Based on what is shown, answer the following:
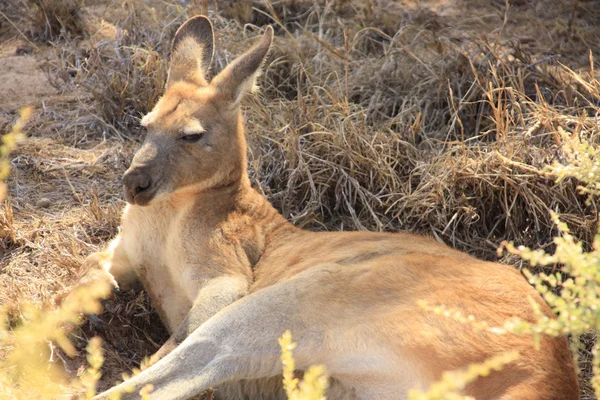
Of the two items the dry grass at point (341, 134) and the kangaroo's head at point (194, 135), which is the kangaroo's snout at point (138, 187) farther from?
the dry grass at point (341, 134)

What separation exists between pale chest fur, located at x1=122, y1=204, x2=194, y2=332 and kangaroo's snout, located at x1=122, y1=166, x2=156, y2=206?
0.30m

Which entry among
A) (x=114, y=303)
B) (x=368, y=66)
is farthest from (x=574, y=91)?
(x=114, y=303)

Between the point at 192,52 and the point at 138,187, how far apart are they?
129 centimetres

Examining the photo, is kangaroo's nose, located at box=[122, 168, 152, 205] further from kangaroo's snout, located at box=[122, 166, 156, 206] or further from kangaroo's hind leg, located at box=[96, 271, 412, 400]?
kangaroo's hind leg, located at box=[96, 271, 412, 400]

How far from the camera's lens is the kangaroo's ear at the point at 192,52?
557 cm

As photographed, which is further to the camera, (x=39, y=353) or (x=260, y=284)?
(x=260, y=284)

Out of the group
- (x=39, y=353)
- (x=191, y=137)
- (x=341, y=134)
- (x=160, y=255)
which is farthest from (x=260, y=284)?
(x=341, y=134)

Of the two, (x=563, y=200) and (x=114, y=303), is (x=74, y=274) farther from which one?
(x=563, y=200)

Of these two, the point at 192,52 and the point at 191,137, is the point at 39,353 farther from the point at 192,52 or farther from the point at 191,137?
the point at 192,52

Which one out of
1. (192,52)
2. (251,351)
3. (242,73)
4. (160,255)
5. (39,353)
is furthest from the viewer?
(192,52)

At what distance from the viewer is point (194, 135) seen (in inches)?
201

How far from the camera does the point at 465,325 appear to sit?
3732 millimetres

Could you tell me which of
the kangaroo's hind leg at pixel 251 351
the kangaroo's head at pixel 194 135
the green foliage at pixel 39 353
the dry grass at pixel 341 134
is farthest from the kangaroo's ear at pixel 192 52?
the kangaroo's hind leg at pixel 251 351

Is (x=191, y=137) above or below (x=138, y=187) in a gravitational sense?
above
